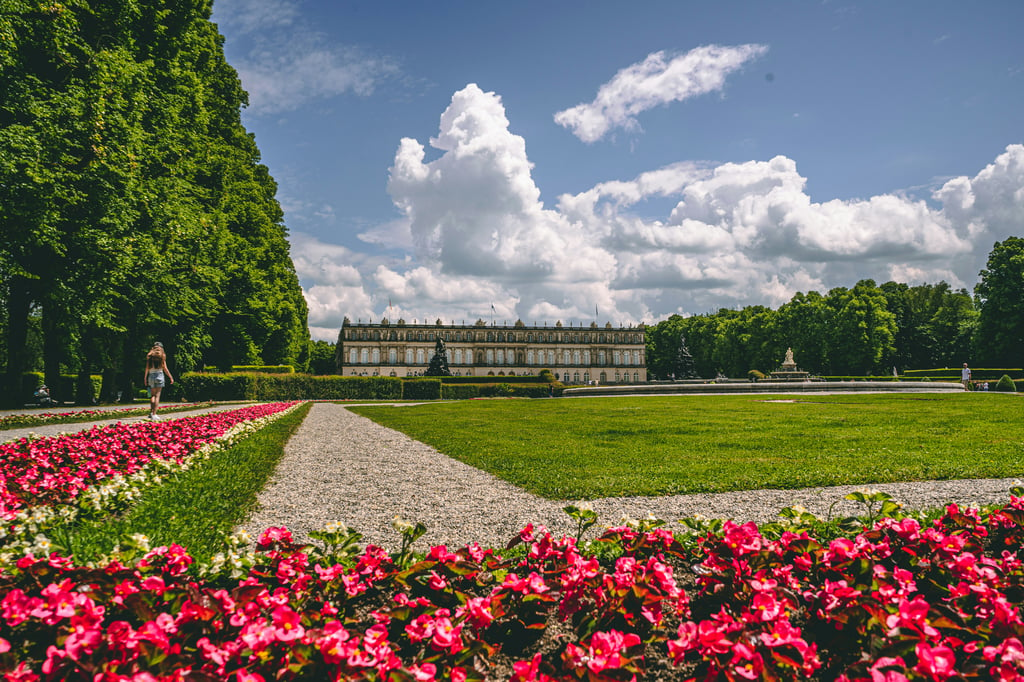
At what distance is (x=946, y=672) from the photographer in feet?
6.47

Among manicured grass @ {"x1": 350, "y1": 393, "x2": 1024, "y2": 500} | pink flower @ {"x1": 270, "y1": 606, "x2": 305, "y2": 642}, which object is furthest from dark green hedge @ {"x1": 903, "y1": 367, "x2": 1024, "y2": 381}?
pink flower @ {"x1": 270, "y1": 606, "x2": 305, "y2": 642}

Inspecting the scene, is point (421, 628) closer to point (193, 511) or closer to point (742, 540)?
point (742, 540)

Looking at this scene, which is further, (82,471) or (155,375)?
(155,375)

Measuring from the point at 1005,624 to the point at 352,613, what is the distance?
2649mm

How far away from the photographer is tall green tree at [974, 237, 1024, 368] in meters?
44.2

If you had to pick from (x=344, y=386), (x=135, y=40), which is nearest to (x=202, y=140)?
(x=135, y=40)

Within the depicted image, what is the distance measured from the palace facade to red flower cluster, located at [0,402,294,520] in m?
92.6

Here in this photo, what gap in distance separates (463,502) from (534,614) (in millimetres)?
3422

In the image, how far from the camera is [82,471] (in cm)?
547

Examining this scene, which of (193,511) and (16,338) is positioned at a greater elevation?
(16,338)

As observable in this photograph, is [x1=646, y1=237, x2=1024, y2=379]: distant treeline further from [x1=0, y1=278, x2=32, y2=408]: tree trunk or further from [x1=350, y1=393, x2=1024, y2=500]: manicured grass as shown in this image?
[x1=0, y1=278, x2=32, y2=408]: tree trunk

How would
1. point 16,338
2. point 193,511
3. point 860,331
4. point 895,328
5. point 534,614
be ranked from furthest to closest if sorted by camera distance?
point 895,328 → point 860,331 → point 16,338 → point 193,511 → point 534,614

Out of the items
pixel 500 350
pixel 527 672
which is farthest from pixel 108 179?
pixel 500 350

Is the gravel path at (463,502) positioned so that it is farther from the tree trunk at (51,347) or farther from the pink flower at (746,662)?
the tree trunk at (51,347)
